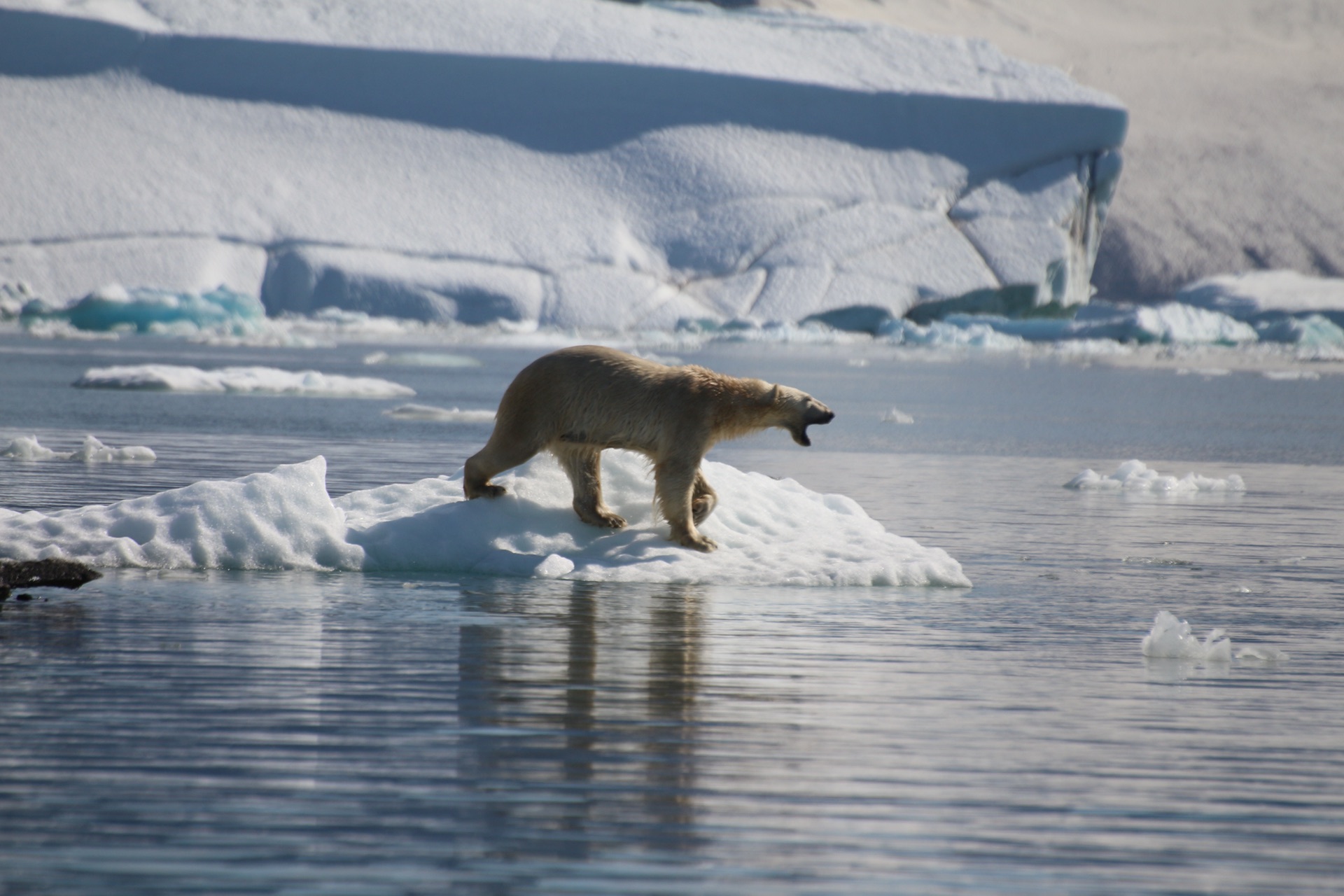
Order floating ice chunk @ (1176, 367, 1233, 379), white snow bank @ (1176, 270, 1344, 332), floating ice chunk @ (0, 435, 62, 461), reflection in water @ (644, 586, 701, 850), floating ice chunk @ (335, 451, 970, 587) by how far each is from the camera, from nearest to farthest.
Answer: reflection in water @ (644, 586, 701, 850) → floating ice chunk @ (335, 451, 970, 587) → floating ice chunk @ (0, 435, 62, 461) → floating ice chunk @ (1176, 367, 1233, 379) → white snow bank @ (1176, 270, 1344, 332)

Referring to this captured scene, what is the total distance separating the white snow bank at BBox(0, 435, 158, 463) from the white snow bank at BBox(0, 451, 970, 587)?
199 inches

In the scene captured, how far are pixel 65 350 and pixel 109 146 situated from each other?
14052 millimetres

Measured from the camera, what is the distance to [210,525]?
725 cm

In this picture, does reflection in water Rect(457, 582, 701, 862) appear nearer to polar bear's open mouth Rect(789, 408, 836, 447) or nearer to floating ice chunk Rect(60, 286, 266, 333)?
polar bear's open mouth Rect(789, 408, 836, 447)

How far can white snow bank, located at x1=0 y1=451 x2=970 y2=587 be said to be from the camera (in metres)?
7.19

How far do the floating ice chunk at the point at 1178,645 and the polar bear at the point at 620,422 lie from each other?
217 cm

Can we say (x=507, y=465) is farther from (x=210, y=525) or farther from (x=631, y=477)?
(x=210, y=525)

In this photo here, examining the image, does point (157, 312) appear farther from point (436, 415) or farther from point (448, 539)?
point (448, 539)

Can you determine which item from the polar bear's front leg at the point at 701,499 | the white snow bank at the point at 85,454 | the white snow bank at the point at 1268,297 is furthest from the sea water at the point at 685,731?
the white snow bank at the point at 1268,297

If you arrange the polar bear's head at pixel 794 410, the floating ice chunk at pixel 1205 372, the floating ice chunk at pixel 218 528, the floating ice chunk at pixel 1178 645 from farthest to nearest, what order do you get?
the floating ice chunk at pixel 1205 372, the polar bear's head at pixel 794 410, the floating ice chunk at pixel 218 528, the floating ice chunk at pixel 1178 645

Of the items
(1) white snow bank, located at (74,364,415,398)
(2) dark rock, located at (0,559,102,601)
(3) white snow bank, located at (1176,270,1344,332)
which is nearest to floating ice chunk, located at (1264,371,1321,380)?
(3) white snow bank, located at (1176,270,1344,332)

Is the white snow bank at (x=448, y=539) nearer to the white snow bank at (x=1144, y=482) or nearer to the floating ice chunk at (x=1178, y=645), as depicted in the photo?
the floating ice chunk at (x=1178, y=645)

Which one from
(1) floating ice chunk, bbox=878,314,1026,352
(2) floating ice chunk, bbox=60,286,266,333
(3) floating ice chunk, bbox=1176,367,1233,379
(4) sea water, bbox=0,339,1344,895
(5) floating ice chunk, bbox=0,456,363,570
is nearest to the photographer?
(4) sea water, bbox=0,339,1344,895

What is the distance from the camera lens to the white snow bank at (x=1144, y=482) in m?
13.0
